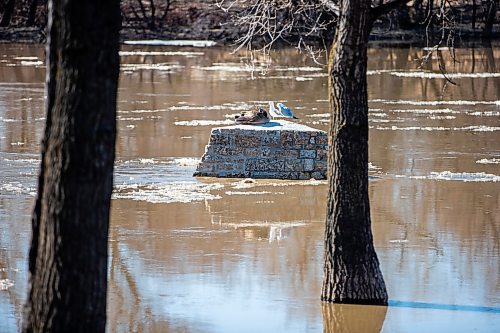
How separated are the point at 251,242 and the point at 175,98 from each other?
50.0 feet

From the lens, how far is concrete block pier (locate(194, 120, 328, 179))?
15.6 m

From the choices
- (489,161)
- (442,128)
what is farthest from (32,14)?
(489,161)

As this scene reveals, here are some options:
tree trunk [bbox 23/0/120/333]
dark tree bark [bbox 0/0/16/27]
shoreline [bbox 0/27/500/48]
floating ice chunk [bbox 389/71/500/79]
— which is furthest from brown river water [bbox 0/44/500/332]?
dark tree bark [bbox 0/0/16/27]

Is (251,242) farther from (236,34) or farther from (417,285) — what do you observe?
(236,34)

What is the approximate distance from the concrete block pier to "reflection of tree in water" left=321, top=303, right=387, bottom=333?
637 centimetres

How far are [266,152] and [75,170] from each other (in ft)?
35.2

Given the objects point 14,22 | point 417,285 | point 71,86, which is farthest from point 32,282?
point 14,22

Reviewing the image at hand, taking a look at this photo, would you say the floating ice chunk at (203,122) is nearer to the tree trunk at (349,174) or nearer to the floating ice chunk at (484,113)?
the floating ice chunk at (484,113)

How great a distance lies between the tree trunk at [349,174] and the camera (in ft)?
29.6

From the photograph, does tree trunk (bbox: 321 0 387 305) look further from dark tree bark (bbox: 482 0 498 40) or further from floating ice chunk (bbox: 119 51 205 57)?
dark tree bark (bbox: 482 0 498 40)

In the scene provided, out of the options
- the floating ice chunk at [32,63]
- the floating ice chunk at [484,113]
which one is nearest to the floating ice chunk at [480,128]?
the floating ice chunk at [484,113]

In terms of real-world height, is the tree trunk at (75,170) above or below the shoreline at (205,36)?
below

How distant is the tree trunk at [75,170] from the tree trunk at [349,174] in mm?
4045

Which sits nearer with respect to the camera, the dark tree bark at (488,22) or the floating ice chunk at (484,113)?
the floating ice chunk at (484,113)
